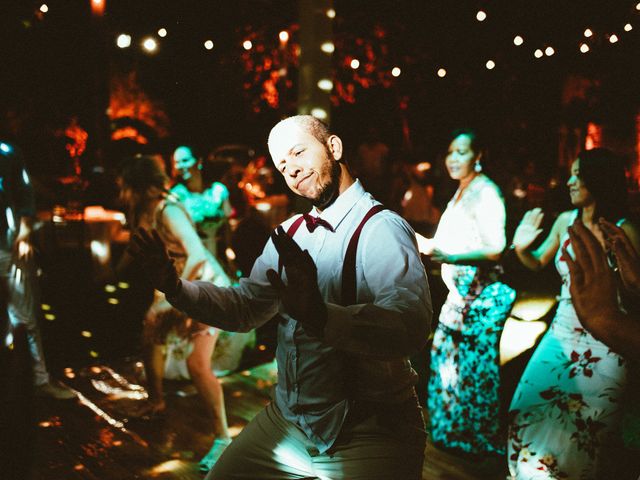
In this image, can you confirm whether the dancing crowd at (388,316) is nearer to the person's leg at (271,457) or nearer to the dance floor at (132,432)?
the person's leg at (271,457)

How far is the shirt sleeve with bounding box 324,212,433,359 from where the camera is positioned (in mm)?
1561

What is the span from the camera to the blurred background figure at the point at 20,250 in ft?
12.8

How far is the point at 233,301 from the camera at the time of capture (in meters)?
2.14

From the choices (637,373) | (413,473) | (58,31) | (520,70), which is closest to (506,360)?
(637,373)

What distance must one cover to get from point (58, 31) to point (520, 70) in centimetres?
703

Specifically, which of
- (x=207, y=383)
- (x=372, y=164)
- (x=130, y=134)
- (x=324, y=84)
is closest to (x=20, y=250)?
(x=207, y=383)

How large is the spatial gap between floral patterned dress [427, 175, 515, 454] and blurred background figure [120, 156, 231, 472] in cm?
146

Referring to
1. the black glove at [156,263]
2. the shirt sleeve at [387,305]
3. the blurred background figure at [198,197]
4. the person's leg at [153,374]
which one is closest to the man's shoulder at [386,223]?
the shirt sleeve at [387,305]

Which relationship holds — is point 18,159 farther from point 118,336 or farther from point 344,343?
point 344,343

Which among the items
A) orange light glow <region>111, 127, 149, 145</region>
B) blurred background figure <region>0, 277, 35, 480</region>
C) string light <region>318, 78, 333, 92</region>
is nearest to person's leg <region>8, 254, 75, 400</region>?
string light <region>318, 78, 333, 92</region>

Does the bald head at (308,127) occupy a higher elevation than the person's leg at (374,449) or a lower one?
higher

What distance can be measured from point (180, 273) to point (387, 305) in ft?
8.20

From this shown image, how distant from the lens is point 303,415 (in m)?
1.95

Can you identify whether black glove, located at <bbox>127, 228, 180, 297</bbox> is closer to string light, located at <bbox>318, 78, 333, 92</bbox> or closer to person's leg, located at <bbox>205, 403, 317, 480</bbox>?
person's leg, located at <bbox>205, 403, 317, 480</bbox>
